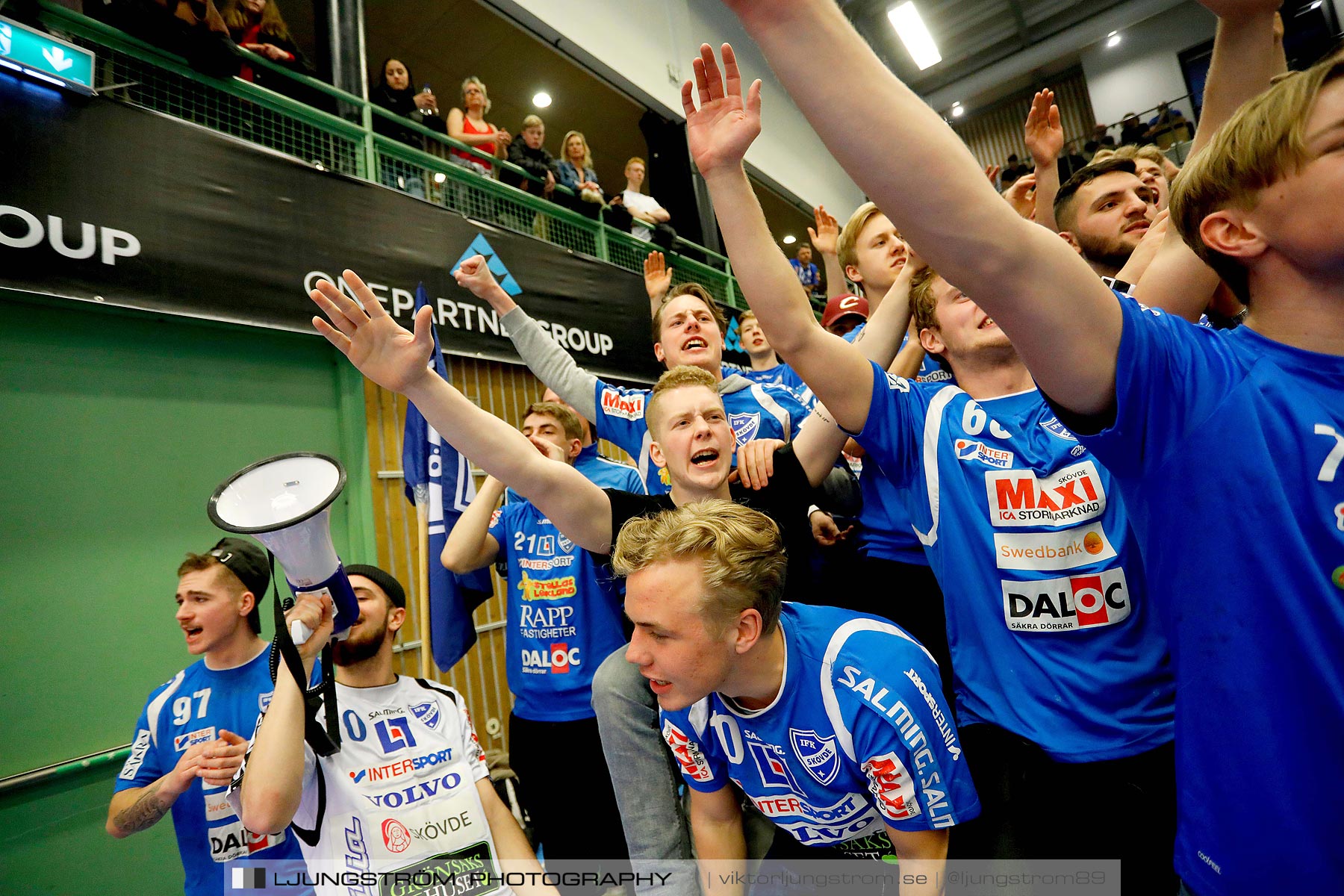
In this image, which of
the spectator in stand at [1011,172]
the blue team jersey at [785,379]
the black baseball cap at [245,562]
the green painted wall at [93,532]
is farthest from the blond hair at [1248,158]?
the spectator in stand at [1011,172]

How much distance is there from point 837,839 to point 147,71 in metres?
5.02

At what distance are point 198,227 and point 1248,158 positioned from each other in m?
4.38

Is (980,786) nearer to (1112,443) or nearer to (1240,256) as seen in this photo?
(1112,443)

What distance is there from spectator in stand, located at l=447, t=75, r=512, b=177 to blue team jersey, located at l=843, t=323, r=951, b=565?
16.0ft

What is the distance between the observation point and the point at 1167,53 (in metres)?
11.3

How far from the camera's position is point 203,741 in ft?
7.82

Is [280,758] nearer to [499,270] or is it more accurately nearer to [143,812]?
[143,812]

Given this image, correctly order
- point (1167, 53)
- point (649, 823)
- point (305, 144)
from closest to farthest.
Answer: point (649, 823)
point (305, 144)
point (1167, 53)

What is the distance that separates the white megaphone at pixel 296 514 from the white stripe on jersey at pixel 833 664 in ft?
4.15

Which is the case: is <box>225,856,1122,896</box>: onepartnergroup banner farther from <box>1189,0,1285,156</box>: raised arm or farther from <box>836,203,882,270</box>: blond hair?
<box>836,203,882,270</box>: blond hair

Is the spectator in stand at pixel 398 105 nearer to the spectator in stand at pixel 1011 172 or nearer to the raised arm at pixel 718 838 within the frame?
the raised arm at pixel 718 838

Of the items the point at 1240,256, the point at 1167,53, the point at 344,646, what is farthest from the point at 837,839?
the point at 1167,53

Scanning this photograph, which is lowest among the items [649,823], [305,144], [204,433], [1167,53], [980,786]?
[649,823]

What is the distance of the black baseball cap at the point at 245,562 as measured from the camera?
284 centimetres
